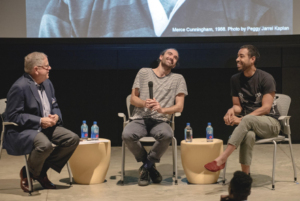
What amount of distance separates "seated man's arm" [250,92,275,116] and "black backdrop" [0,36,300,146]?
73.0 inches

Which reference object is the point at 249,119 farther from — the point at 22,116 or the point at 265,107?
the point at 22,116

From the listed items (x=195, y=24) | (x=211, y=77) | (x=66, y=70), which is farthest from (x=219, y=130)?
(x=66, y=70)

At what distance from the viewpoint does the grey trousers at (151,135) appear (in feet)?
11.4

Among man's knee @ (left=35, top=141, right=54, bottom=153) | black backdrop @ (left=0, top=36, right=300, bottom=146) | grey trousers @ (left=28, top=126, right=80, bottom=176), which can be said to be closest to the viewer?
man's knee @ (left=35, top=141, right=54, bottom=153)

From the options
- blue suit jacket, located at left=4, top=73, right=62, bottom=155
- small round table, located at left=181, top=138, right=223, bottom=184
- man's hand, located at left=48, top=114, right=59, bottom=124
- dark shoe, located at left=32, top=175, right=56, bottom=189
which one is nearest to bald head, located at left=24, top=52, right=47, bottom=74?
blue suit jacket, located at left=4, top=73, right=62, bottom=155

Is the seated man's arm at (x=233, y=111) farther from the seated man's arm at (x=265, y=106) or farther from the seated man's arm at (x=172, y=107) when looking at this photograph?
the seated man's arm at (x=172, y=107)

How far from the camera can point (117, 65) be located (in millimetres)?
5422

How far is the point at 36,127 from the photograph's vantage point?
3.20m

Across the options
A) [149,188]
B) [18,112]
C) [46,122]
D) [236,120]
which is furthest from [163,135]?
[18,112]

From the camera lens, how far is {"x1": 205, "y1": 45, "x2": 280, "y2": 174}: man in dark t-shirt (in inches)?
129

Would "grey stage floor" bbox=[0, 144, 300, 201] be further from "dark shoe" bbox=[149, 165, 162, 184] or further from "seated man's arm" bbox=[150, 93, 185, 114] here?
"seated man's arm" bbox=[150, 93, 185, 114]

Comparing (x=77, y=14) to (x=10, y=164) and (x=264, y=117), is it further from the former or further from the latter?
(x=264, y=117)

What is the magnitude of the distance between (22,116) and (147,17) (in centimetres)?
240

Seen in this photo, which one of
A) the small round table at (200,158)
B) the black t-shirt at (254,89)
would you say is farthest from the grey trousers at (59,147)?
the black t-shirt at (254,89)
